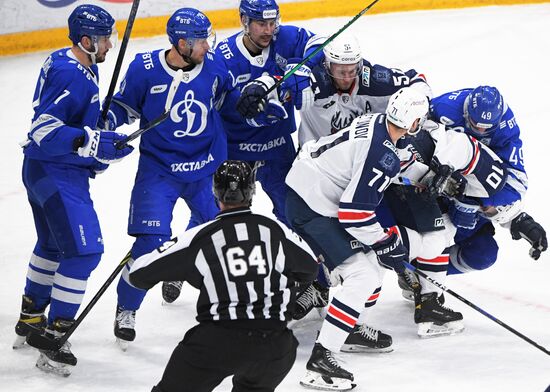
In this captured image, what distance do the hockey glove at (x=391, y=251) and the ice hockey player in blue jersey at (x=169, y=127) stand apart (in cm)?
83

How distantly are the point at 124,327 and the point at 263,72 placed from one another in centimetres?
127

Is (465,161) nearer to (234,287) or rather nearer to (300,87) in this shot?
(300,87)

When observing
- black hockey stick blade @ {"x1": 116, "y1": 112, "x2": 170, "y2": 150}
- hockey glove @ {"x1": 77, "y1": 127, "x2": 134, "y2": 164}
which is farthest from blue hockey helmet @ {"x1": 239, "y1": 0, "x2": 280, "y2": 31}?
hockey glove @ {"x1": 77, "y1": 127, "x2": 134, "y2": 164}

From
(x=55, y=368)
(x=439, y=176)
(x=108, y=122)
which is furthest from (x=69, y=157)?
(x=439, y=176)

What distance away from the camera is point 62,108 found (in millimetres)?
4352

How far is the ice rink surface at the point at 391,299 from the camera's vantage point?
4.47 m

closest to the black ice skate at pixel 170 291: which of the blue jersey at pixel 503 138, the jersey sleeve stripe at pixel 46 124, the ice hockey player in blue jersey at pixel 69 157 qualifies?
the ice hockey player in blue jersey at pixel 69 157

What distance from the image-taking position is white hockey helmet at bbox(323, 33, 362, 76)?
4684mm

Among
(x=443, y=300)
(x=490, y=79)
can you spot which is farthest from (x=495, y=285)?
(x=490, y=79)

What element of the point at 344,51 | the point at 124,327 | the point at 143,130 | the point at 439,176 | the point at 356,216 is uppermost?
the point at 344,51

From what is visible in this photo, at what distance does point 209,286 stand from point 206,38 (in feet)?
5.19

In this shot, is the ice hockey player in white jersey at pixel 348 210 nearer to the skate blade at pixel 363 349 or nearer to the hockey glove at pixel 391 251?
the hockey glove at pixel 391 251

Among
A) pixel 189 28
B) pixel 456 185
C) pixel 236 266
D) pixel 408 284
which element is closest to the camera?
Result: pixel 236 266

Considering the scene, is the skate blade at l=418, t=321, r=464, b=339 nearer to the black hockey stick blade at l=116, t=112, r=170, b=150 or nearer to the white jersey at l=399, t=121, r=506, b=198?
the white jersey at l=399, t=121, r=506, b=198
